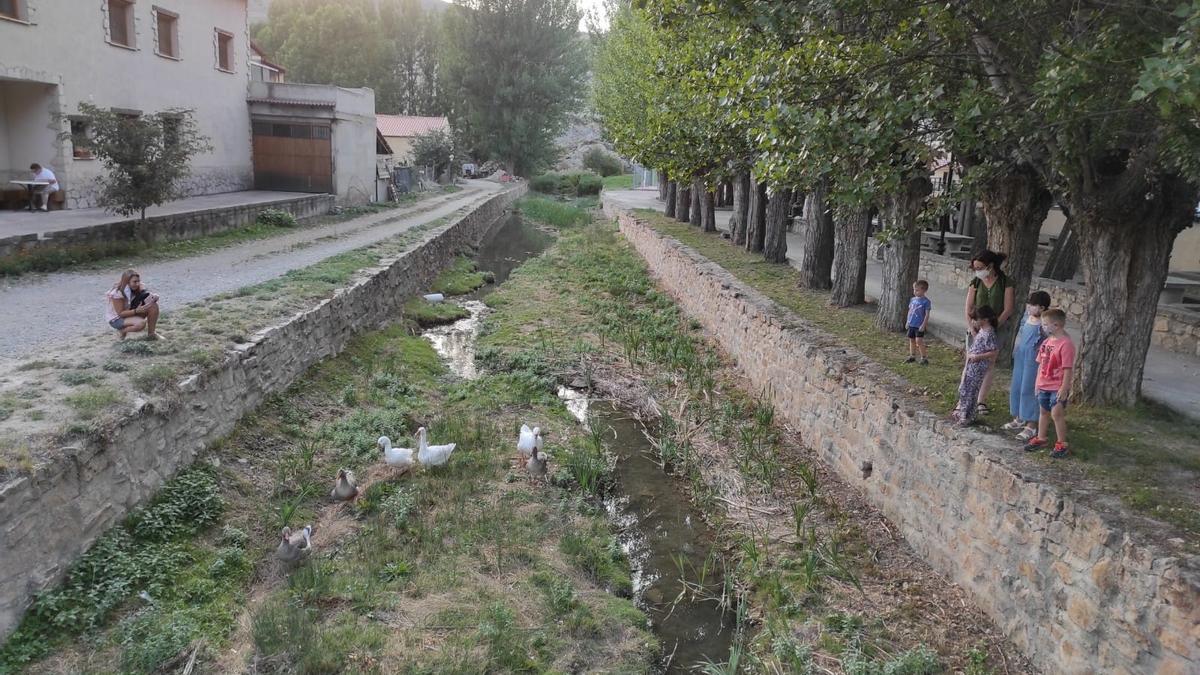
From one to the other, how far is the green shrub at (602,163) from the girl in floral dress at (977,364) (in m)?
61.0

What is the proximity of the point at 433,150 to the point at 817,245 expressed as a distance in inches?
1298

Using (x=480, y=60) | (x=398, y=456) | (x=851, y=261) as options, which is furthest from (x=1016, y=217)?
(x=480, y=60)

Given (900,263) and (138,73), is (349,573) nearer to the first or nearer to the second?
(900,263)

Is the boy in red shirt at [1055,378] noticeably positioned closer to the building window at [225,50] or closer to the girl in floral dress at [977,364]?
the girl in floral dress at [977,364]

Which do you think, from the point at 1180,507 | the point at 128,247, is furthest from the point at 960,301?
the point at 128,247

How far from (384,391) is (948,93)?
816cm

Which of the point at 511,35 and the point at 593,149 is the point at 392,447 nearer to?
the point at 511,35

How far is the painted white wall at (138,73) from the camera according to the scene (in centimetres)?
1712

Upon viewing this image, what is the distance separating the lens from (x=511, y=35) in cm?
5072

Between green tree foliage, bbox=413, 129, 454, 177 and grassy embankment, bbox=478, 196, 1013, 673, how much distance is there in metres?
28.6

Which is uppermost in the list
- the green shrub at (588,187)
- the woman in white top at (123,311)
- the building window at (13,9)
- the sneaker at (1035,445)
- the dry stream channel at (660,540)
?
the building window at (13,9)

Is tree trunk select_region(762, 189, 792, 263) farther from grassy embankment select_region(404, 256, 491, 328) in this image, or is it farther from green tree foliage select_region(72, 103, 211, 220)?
green tree foliage select_region(72, 103, 211, 220)

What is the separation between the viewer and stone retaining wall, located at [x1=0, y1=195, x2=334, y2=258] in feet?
42.7

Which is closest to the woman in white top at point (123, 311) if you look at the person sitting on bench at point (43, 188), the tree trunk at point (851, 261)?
the tree trunk at point (851, 261)
